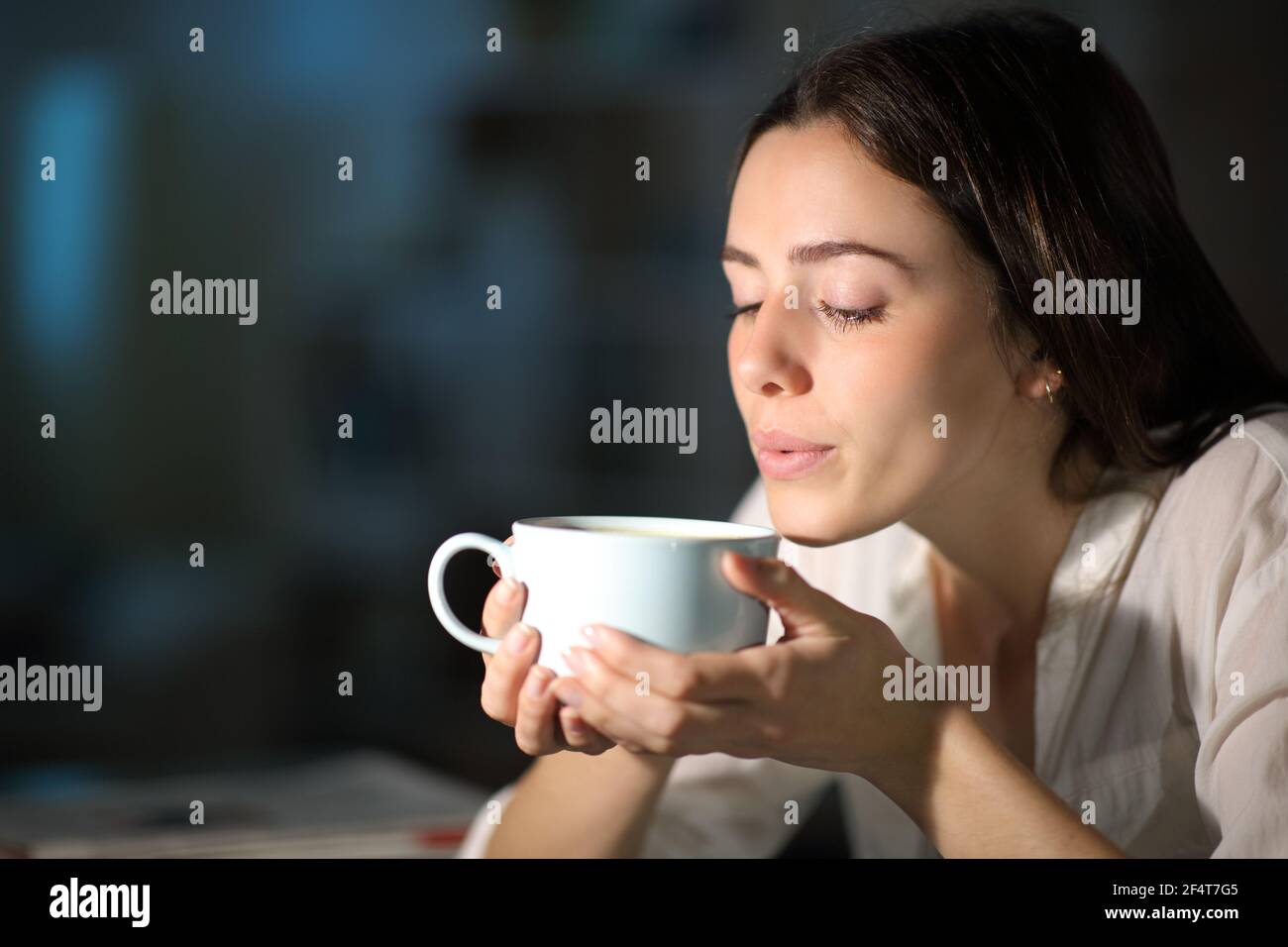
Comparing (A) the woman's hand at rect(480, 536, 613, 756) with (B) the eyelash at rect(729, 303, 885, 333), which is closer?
(A) the woman's hand at rect(480, 536, 613, 756)

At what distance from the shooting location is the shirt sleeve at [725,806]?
3.23 feet

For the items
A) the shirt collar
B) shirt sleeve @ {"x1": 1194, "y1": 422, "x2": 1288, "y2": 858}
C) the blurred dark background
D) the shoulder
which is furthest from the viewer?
the blurred dark background

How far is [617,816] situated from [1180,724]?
1.40 ft

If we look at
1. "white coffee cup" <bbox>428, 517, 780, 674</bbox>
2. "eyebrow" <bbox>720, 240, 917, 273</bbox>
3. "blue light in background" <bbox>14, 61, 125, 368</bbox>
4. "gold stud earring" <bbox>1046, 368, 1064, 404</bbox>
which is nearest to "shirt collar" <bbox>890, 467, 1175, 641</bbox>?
"gold stud earring" <bbox>1046, 368, 1064, 404</bbox>

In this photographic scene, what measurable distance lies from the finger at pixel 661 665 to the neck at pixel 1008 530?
0.37 metres

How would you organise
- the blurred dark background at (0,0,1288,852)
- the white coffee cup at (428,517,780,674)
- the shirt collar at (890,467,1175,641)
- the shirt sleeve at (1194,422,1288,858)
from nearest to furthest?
the white coffee cup at (428,517,780,674) → the shirt sleeve at (1194,422,1288,858) → the shirt collar at (890,467,1175,641) → the blurred dark background at (0,0,1288,852)

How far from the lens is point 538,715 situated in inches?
22.8

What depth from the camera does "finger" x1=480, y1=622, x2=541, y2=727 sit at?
571 millimetres

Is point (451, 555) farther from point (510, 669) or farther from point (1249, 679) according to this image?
point (1249, 679)

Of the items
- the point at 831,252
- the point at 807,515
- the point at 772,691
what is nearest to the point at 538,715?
the point at 772,691

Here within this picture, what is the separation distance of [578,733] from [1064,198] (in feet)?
1.67

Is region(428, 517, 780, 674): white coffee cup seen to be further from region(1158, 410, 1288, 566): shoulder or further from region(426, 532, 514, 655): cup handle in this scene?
region(1158, 410, 1288, 566): shoulder

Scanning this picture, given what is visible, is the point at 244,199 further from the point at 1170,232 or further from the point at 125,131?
the point at 1170,232

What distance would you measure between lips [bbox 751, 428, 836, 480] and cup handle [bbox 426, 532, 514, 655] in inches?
8.5
